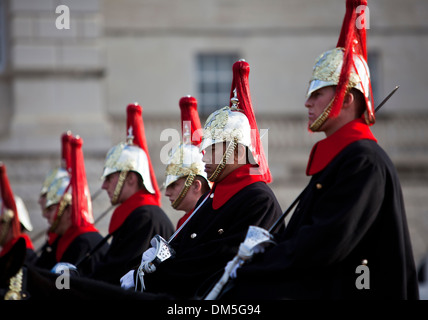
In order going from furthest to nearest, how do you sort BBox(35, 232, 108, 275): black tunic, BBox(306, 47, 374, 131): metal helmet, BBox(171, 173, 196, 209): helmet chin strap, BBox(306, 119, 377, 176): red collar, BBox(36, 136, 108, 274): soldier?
BBox(36, 136, 108, 274): soldier < BBox(35, 232, 108, 275): black tunic < BBox(171, 173, 196, 209): helmet chin strap < BBox(306, 47, 374, 131): metal helmet < BBox(306, 119, 377, 176): red collar

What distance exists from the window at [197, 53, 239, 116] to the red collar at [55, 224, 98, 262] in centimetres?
860

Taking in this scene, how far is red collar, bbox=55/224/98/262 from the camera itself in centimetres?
877

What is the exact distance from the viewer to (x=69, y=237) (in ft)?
29.0

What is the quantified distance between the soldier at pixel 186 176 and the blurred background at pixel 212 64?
8.49 m

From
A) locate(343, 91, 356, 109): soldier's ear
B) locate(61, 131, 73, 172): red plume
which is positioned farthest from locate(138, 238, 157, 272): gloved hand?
locate(61, 131, 73, 172): red plume

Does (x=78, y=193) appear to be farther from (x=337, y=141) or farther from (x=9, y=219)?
(x=337, y=141)

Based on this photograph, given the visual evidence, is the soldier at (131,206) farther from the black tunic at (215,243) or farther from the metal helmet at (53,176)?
the metal helmet at (53,176)

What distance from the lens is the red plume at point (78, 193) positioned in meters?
8.87

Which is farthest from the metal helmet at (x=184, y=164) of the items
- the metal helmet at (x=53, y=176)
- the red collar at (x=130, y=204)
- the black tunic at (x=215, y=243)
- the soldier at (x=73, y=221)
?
the metal helmet at (x=53, y=176)

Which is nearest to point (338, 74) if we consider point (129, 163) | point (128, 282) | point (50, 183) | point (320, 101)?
point (320, 101)

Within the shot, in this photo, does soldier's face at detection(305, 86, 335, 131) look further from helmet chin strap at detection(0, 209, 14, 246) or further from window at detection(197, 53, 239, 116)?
window at detection(197, 53, 239, 116)

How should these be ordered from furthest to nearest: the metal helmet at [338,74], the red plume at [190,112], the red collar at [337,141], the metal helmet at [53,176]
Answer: the metal helmet at [53,176]
the red plume at [190,112]
the metal helmet at [338,74]
the red collar at [337,141]
